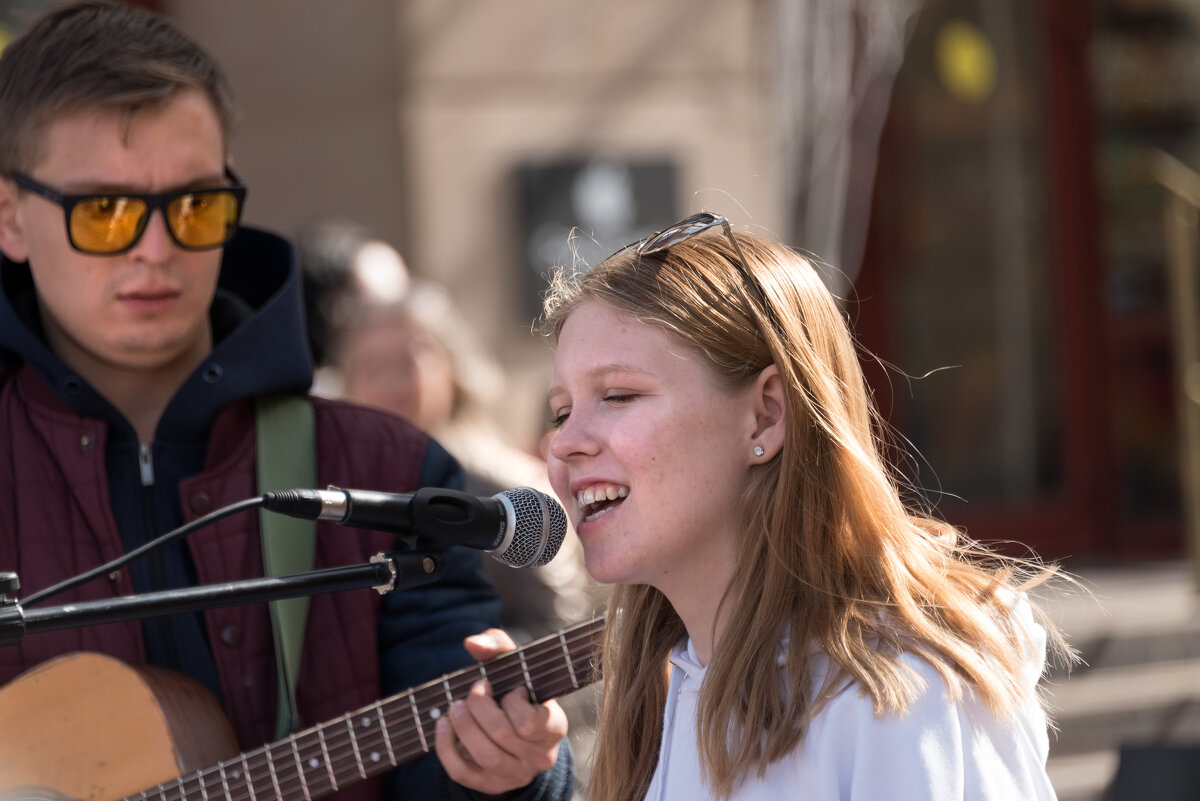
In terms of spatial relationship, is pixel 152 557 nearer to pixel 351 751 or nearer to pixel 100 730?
pixel 100 730

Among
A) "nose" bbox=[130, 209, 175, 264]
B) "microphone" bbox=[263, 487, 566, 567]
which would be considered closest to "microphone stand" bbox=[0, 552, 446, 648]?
"microphone" bbox=[263, 487, 566, 567]

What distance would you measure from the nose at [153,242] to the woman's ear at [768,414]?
1.08 meters

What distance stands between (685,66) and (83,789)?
459cm

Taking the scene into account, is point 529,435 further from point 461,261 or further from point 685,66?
point 685,66

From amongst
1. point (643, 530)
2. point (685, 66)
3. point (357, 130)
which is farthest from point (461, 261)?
point (643, 530)

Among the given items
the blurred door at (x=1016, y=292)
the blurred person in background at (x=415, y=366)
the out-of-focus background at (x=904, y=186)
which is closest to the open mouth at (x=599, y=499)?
the blurred person in background at (x=415, y=366)

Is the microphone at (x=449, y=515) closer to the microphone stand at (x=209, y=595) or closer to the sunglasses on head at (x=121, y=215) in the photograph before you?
the microphone stand at (x=209, y=595)

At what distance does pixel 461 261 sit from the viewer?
19.5 feet

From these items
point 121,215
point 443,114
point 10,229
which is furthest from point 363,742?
point 443,114

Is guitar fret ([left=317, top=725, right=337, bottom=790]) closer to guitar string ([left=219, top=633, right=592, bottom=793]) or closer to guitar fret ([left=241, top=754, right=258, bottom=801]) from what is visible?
guitar string ([left=219, top=633, right=592, bottom=793])

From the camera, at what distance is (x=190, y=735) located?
228cm

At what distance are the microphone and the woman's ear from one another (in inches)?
11.7

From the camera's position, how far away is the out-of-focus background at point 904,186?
19.3 ft

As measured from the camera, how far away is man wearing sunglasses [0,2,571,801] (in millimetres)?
2312
